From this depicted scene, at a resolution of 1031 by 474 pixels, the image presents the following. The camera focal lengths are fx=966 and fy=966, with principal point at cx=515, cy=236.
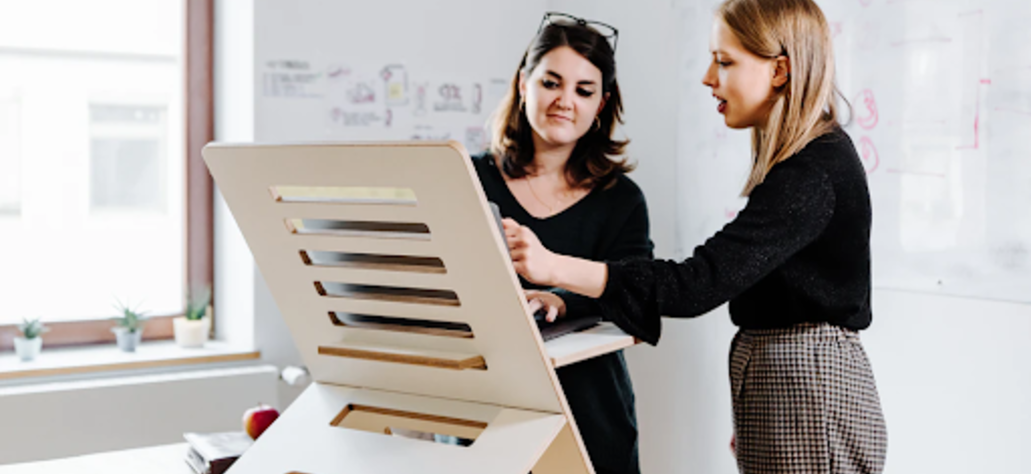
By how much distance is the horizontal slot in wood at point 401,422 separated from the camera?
1150mm

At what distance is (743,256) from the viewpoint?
1.15m

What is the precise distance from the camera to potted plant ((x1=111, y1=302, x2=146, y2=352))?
9.02 feet

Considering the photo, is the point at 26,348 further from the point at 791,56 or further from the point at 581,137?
the point at 791,56

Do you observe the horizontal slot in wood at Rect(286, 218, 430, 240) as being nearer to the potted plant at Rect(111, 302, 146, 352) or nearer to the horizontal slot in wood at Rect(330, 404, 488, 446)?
the horizontal slot in wood at Rect(330, 404, 488, 446)

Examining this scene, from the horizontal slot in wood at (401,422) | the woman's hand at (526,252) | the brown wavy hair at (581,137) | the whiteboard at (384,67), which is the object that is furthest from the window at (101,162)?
the woman's hand at (526,252)

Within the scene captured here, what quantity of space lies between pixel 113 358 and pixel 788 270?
2.07 m

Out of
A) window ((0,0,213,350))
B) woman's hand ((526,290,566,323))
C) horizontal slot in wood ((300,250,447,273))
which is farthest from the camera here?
window ((0,0,213,350))

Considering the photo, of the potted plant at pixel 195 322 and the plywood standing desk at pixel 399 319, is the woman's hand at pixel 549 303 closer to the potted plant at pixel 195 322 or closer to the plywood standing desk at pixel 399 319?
the plywood standing desk at pixel 399 319

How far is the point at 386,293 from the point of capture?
1124mm

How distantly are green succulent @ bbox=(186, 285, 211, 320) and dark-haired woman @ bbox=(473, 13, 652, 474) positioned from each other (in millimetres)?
1465

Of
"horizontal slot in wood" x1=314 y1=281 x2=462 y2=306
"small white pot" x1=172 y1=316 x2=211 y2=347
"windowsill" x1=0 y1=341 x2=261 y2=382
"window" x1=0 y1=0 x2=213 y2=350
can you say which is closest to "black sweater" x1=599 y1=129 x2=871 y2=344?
"horizontal slot in wood" x1=314 y1=281 x2=462 y2=306

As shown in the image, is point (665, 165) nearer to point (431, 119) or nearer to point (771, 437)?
point (431, 119)

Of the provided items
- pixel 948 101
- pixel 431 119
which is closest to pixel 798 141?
pixel 948 101

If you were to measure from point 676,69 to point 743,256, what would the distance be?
1.65m
